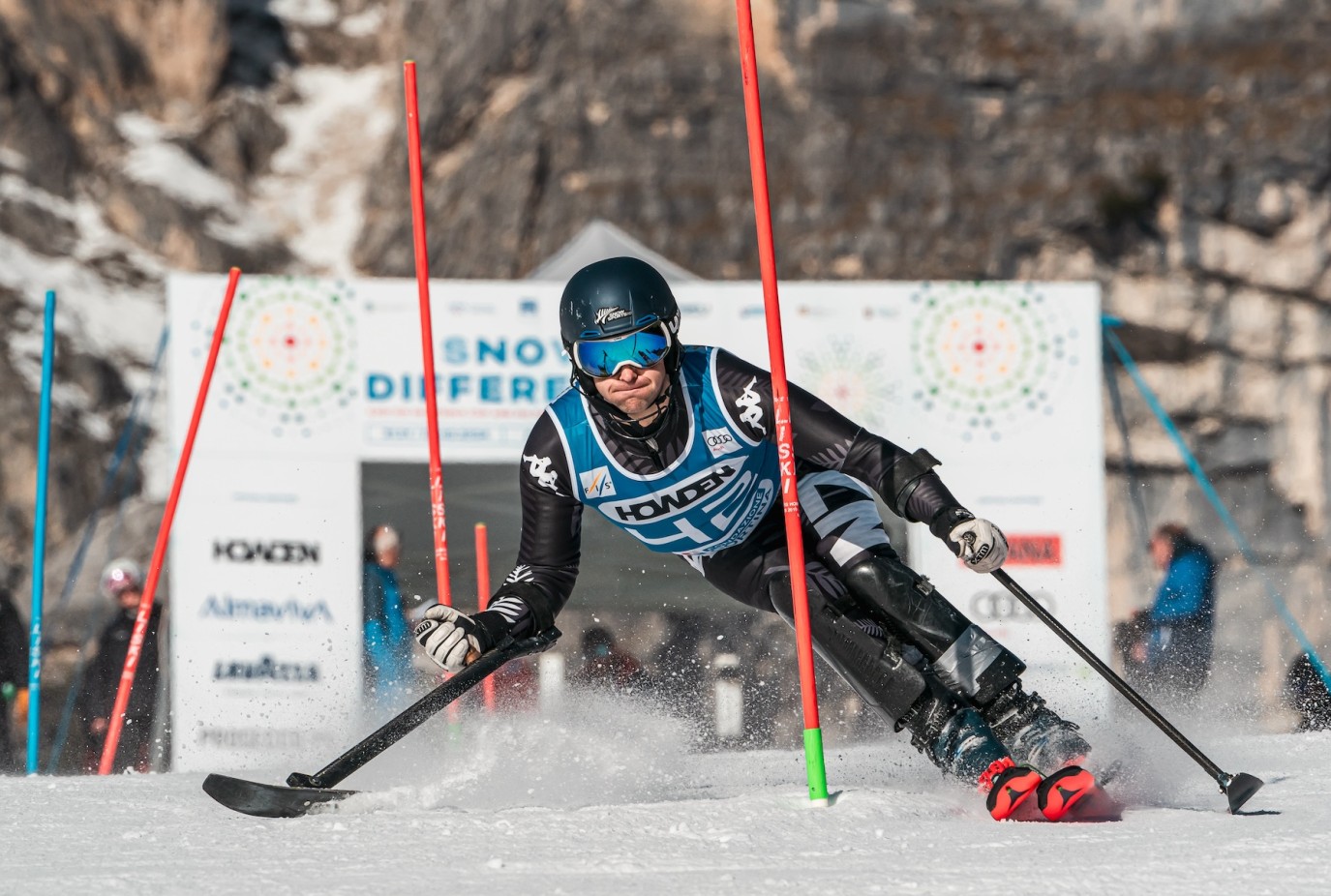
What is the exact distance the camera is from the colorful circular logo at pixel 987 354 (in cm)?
891

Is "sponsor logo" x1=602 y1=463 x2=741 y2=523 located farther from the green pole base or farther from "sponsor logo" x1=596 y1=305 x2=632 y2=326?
the green pole base

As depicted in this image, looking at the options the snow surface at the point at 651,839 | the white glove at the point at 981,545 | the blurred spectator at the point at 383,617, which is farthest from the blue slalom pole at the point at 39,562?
the white glove at the point at 981,545

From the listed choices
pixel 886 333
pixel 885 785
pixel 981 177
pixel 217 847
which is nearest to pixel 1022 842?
pixel 885 785

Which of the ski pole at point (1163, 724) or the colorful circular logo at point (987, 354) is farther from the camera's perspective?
the colorful circular logo at point (987, 354)

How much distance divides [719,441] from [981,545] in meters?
0.85

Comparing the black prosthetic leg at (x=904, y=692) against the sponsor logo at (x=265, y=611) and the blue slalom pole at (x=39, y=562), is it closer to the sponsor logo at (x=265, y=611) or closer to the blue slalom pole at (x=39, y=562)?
the blue slalom pole at (x=39, y=562)

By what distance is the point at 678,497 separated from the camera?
4.52m

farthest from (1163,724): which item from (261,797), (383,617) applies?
(383,617)

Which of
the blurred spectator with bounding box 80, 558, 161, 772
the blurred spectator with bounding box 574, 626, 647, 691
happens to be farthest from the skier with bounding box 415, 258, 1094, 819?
the blurred spectator with bounding box 80, 558, 161, 772

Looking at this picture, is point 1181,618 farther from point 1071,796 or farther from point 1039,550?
point 1071,796

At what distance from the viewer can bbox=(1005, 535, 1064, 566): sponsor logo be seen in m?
8.84

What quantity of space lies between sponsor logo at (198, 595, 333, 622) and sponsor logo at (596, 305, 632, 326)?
4746 mm

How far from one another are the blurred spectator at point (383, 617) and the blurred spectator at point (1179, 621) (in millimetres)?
3737

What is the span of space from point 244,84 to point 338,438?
72.0 ft
